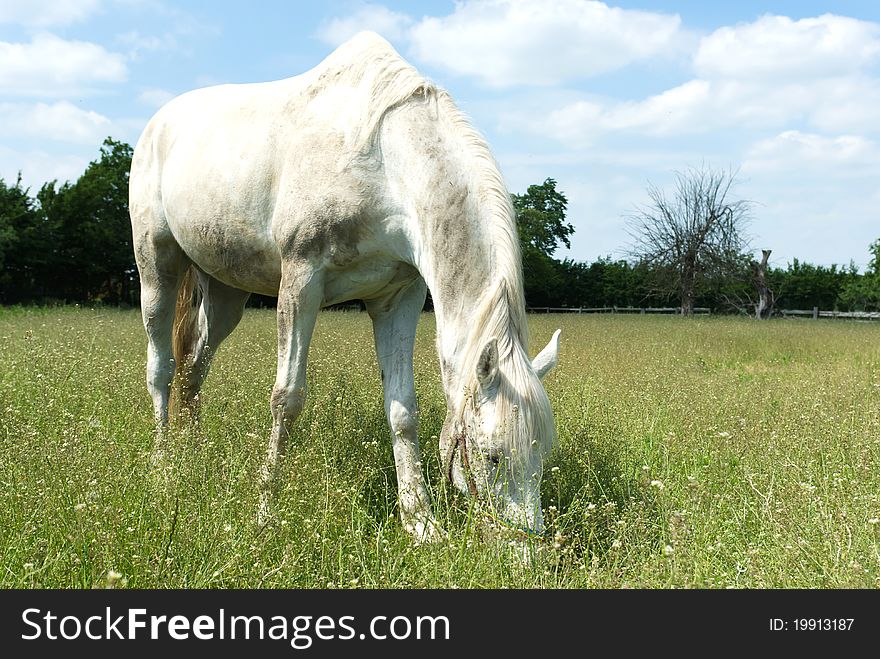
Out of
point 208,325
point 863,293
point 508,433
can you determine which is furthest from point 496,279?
point 863,293

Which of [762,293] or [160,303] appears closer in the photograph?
[160,303]

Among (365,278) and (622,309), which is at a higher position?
(622,309)

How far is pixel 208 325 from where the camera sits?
16.4 ft

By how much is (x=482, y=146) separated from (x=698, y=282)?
118 feet

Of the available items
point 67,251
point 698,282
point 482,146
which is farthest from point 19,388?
point 698,282

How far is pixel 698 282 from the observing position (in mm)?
36844

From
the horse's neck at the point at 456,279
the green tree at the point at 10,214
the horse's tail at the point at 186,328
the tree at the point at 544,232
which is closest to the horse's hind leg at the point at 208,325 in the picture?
the horse's tail at the point at 186,328

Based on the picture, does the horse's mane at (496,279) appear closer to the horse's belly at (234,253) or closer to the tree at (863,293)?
the horse's belly at (234,253)

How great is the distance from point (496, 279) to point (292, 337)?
1.26m

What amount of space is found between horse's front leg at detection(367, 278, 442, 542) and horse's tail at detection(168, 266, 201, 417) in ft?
5.37

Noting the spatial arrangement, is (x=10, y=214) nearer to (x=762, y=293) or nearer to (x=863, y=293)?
(x=762, y=293)

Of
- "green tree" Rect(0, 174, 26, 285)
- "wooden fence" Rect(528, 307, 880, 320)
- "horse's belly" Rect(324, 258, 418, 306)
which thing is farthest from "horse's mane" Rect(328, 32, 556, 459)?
"wooden fence" Rect(528, 307, 880, 320)

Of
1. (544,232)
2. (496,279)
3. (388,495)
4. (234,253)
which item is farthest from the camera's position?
(544,232)

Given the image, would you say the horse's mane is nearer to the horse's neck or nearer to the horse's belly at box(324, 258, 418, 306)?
the horse's neck
